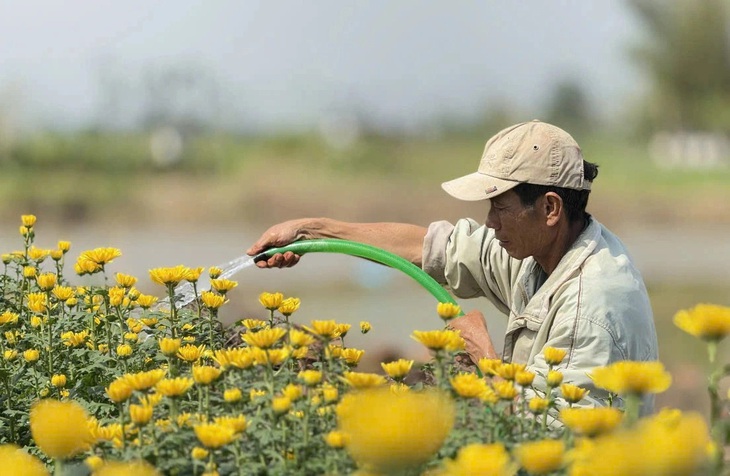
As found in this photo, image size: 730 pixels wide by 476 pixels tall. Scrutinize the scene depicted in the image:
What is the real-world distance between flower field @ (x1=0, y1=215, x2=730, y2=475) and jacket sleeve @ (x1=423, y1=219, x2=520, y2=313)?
736mm

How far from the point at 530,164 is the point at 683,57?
979 cm

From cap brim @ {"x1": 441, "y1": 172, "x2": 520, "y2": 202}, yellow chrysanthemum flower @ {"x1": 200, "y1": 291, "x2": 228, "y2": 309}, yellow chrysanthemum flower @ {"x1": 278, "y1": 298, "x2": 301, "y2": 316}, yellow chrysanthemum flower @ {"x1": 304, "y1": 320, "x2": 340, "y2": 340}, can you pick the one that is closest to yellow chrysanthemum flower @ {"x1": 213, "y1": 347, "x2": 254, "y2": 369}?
yellow chrysanthemum flower @ {"x1": 304, "y1": 320, "x2": 340, "y2": 340}

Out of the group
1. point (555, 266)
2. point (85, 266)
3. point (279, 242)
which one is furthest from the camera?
point (279, 242)

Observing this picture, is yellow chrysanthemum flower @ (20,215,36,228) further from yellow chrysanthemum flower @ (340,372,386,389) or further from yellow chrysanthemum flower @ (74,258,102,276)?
yellow chrysanthemum flower @ (340,372,386,389)

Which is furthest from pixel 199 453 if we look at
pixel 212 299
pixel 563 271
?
pixel 563 271

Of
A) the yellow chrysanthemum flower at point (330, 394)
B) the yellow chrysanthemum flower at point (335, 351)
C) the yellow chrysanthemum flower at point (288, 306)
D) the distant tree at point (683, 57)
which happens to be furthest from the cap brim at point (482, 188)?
the distant tree at point (683, 57)

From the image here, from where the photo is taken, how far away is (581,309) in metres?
2.37

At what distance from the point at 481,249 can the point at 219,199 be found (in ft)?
25.9

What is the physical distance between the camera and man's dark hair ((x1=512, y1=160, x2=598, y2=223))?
2.54 meters

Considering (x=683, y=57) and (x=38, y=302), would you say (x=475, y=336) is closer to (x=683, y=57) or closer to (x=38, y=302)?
(x=38, y=302)

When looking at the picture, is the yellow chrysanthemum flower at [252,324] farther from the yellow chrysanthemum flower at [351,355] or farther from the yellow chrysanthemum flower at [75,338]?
the yellow chrysanthemum flower at [75,338]

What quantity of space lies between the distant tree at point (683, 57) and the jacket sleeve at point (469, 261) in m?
9.23

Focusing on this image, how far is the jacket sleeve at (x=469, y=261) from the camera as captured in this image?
290 centimetres

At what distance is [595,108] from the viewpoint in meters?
11.4
